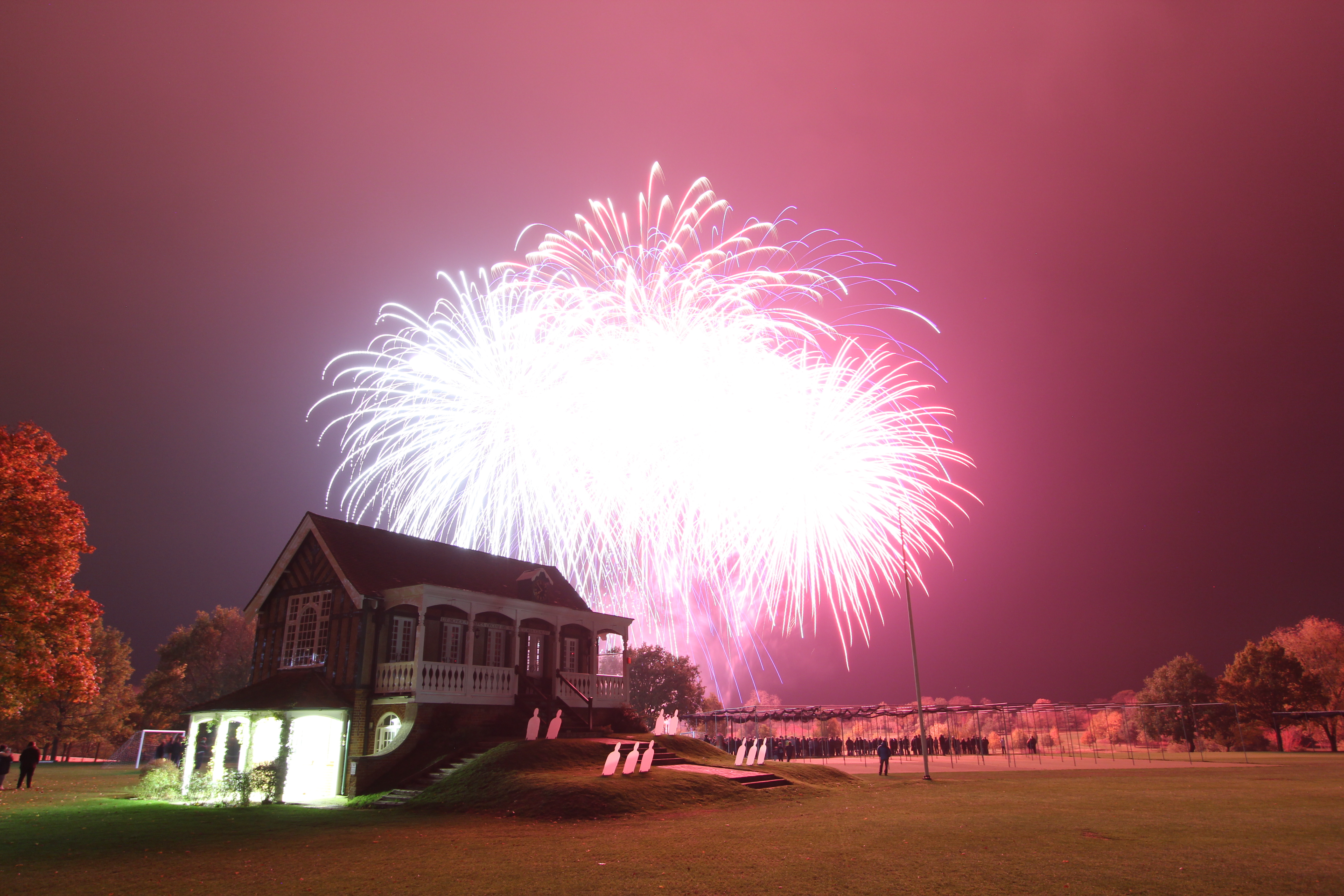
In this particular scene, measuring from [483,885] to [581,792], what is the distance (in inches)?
311

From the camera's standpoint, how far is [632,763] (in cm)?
2014

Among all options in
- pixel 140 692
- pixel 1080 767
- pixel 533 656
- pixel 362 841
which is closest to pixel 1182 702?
pixel 1080 767

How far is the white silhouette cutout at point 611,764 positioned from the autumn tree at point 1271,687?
5781 cm

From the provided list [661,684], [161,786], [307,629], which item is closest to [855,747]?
[661,684]

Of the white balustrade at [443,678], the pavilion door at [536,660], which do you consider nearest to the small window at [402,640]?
the white balustrade at [443,678]

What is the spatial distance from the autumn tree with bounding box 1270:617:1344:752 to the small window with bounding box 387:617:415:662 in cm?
6827

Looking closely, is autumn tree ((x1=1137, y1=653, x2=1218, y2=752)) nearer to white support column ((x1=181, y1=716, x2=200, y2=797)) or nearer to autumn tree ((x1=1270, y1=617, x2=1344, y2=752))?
autumn tree ((x1=1270, y1=617, x2=1344, y2=752))


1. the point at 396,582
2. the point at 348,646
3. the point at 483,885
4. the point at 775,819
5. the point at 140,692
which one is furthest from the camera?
the point at 140,692

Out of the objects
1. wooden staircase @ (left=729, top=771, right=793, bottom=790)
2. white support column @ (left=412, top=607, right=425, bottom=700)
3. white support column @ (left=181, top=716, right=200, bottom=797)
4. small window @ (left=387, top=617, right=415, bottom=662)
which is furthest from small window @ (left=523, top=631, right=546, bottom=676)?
white support column @ (left=181, top=716, right=200, bottom=797)

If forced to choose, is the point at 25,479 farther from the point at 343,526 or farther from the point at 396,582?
the point at 396,582

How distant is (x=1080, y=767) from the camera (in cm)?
3781

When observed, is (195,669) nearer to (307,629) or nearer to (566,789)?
(307,629)

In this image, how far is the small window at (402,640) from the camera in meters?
25.0

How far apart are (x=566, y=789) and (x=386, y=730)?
363 inches
